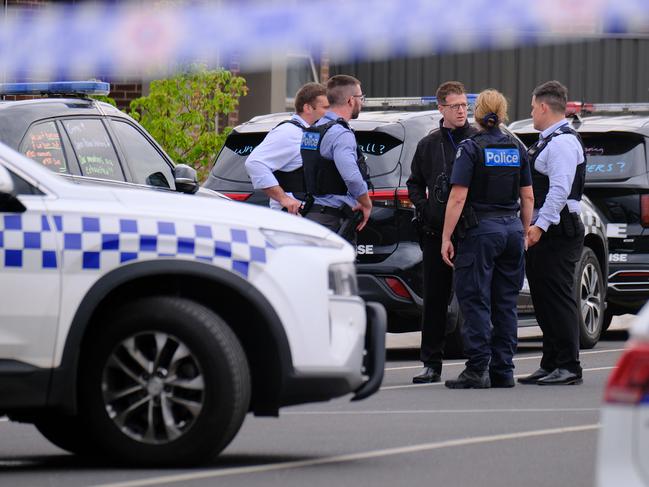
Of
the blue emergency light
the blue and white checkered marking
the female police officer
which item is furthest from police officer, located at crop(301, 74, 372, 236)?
the blue and white checkered marking

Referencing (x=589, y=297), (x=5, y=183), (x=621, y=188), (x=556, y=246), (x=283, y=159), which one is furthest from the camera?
(x=621, y=188)

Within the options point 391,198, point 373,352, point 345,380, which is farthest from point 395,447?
point 391,198

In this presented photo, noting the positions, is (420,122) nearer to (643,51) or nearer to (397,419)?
(397,419)

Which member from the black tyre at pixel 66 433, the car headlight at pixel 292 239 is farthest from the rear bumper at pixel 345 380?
the black tyre at pixel 66 433

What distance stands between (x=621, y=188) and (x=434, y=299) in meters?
3.80

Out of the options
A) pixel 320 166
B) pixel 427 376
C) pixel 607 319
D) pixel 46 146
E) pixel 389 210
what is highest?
pixel 46 146

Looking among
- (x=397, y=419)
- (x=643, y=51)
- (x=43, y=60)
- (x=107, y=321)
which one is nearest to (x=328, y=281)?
(x=107, y=321)

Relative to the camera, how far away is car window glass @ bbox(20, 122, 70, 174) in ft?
34.5

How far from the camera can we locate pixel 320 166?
35.8 ft

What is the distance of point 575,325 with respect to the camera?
11.0m

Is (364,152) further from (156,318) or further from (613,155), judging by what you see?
(156,318)

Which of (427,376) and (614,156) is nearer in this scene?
(427,376)

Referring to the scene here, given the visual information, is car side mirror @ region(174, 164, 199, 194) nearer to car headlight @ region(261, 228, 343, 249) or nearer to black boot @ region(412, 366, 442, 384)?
black boot @ region(412, 366, 442, 384)

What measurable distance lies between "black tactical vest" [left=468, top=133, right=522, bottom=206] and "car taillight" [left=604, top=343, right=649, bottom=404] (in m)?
5.69
